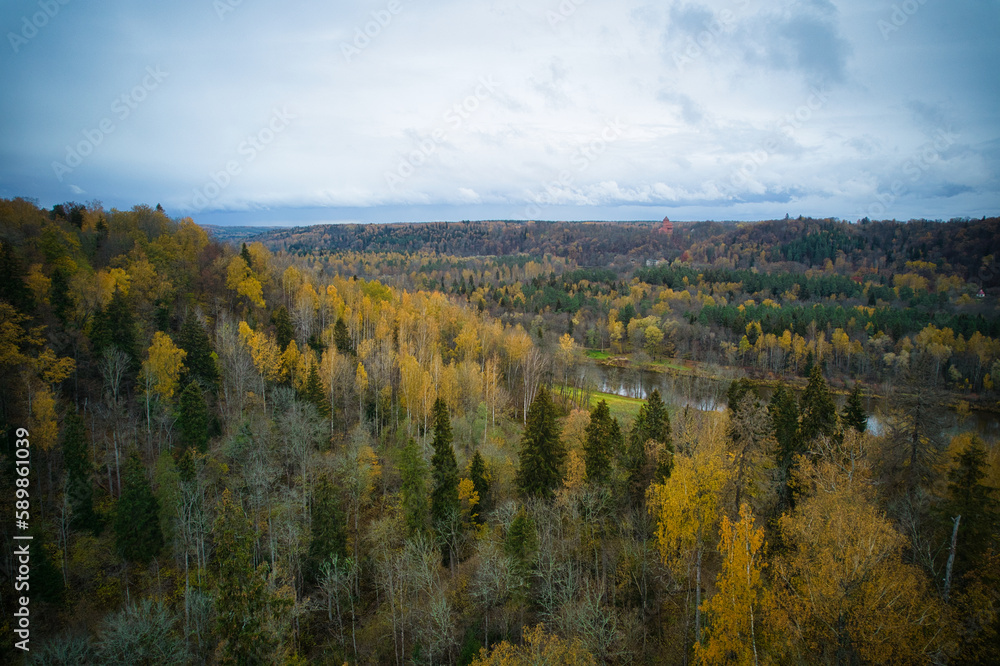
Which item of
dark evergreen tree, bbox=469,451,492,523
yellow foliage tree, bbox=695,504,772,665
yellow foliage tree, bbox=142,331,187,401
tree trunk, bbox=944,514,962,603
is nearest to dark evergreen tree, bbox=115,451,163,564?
yellow foliage tree, bbox=142,331,187,401

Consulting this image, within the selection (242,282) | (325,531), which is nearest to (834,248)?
(242,282)

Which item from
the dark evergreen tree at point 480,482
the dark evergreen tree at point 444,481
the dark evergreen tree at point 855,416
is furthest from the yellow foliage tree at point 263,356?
the dark evergreen tree at point 855,416

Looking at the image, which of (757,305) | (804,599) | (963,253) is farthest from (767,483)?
(963,253)

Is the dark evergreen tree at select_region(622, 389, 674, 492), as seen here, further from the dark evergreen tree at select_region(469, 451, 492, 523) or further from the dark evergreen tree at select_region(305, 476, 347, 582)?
the dark evergreen tree at select_region(305, 476, 347, 582)

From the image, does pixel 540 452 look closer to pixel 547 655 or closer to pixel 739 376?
pixel 547 655

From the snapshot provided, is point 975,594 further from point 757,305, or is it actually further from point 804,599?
point 757,305
